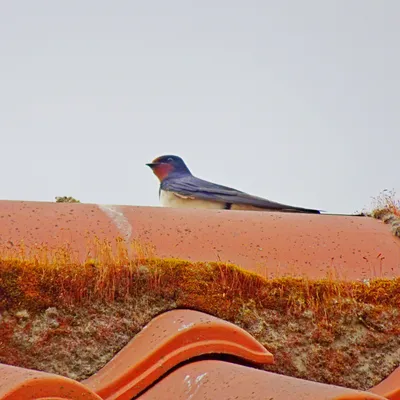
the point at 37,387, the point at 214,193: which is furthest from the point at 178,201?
the point at 37,387

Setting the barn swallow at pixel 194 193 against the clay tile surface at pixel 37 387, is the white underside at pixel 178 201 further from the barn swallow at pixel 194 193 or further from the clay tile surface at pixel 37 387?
the clay tile surface at pixel 37 387

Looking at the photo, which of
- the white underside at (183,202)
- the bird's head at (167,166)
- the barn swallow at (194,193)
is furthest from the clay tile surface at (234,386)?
the bird's head at (167,166)

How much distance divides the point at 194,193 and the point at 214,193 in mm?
256

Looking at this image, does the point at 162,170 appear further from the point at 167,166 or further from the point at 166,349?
the point at 166,349

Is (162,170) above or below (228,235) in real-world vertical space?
above

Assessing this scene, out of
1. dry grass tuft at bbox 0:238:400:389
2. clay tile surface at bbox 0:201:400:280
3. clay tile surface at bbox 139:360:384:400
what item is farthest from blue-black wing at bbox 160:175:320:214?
clay tile surface at bbox 139:360:384:400

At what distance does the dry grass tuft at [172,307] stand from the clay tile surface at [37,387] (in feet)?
1.27

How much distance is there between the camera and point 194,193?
3.94 m

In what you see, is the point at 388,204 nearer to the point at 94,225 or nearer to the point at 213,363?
the point at 94,225

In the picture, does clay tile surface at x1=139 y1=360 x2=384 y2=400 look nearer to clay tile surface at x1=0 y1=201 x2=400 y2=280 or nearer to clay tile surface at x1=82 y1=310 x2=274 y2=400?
clay tile surface at x1=82 y1=310 x2=274 y2=400

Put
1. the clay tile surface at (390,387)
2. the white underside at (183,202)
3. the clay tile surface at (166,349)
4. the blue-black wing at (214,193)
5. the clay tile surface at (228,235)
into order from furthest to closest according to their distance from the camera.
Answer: the white underside at (183,202) < the blue-black wing at (214,193) < the clay tile surface at (228,235) < the clay tile surface at (390,387) < the clay tile surface at (166,349)

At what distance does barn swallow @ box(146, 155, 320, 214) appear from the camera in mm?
3143

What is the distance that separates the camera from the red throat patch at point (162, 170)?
4.70 m

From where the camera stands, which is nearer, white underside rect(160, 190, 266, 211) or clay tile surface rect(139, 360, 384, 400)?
clay tile surface rect(139, 360, 384, 400)
